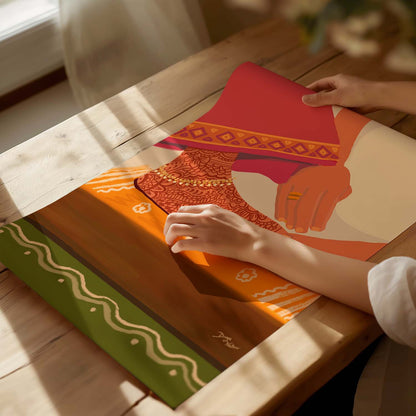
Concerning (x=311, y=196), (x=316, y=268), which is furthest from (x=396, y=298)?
(x=311, y=196)

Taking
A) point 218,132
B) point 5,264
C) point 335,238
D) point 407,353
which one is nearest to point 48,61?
point 218,132

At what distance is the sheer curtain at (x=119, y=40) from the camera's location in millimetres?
1814

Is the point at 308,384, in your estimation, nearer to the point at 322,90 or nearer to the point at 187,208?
the point at 187,208

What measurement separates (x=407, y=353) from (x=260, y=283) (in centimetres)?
27

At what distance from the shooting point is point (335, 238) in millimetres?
864

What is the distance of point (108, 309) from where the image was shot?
79 centimetres

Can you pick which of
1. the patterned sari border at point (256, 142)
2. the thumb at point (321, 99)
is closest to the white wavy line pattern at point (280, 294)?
the patterned sari border at point (256, 142)

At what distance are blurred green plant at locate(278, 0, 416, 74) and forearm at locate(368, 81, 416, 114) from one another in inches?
32.3

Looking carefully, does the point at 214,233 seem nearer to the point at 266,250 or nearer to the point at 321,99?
the point at 266,250

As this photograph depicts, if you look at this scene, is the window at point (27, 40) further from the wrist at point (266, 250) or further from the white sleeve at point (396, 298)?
the white sleeve at point (396, 298)

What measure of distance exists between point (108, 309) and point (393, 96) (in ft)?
2.29

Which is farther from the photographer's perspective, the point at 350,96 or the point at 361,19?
the point at 350,96

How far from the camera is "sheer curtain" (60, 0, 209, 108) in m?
1.81

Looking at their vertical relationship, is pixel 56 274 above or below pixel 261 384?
above
